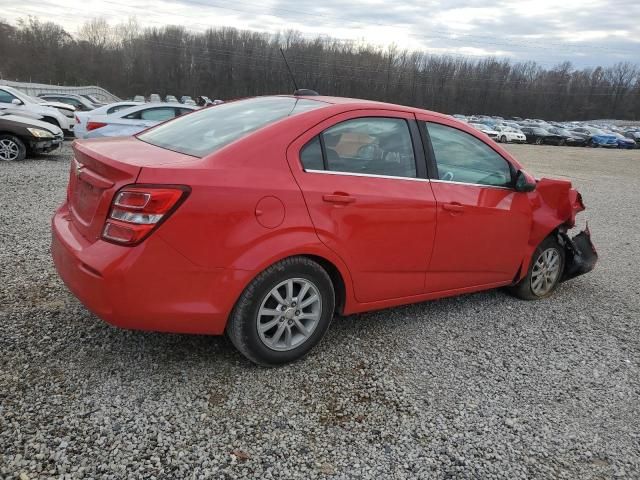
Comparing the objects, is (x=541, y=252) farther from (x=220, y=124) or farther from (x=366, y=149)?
(x=220, y=124)

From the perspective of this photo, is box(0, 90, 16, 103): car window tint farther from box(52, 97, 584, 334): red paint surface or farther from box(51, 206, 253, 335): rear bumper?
box(51, 206, 253, 335): rear bumper

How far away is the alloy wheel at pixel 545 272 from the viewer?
460 centimetres

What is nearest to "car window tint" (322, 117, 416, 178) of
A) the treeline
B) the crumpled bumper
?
the crumpled bumper

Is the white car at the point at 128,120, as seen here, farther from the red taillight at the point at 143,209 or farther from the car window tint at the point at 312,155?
the red taillight at the point at 143,209

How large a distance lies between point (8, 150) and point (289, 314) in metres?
9.95

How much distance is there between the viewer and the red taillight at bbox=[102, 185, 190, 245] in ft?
8.26

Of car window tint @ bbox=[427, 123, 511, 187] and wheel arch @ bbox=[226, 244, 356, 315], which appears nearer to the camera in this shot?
wheel arch @ bbox=[226, 244, 356, 315]

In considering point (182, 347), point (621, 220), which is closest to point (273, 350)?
point (182, 347)

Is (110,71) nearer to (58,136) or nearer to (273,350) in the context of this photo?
(58,136)

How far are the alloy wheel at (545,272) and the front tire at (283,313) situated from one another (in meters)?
2.38

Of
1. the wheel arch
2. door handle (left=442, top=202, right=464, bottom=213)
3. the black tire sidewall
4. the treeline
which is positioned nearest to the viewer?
the wheel arch

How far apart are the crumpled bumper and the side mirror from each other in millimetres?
852

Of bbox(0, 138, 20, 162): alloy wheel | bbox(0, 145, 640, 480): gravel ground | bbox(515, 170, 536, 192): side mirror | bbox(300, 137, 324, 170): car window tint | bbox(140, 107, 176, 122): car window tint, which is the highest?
bbox(300, 137, 324, 170): car window tint

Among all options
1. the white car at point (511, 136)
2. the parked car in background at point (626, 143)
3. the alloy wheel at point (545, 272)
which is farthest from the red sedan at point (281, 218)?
the parked car in background at point (626, 143)
